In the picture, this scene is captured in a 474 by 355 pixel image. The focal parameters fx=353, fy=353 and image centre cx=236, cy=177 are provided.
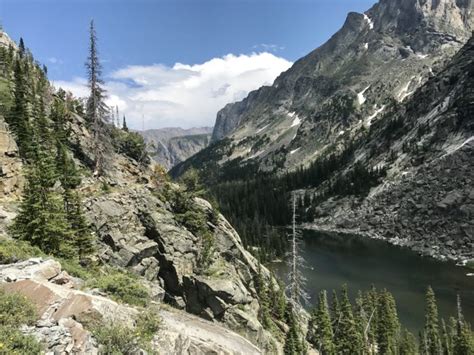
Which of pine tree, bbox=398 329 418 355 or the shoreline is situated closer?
pine tree, bbox=398 329 418 355

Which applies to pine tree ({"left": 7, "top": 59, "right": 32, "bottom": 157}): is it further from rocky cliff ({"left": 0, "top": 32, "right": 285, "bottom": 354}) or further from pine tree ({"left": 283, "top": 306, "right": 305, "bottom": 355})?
pine tree ({"left": 283, "top": 306, "right": 305, "bottom": 355})

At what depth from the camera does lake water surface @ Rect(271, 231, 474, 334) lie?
227 feet

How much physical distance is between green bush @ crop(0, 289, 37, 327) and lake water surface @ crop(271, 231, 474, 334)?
64.7m

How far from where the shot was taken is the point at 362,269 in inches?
3770

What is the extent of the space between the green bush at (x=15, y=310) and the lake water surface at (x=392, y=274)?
212 ft

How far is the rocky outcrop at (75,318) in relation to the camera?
1102cm

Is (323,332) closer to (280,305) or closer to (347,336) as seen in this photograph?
(347,336)

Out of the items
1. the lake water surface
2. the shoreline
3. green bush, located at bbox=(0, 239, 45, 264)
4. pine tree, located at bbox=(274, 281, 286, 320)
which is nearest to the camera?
green bush, located at bbox=(0, 239, 45, 264)

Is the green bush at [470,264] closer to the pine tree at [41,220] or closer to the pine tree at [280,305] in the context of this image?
the pine tree at [280,305]

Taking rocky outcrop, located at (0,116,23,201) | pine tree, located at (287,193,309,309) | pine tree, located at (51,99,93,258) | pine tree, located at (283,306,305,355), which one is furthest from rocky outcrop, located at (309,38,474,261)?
rocky outcrop, located at (0,116,23,201)

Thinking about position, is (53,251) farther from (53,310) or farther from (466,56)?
(466,56)

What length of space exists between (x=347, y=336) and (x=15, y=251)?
140 feet

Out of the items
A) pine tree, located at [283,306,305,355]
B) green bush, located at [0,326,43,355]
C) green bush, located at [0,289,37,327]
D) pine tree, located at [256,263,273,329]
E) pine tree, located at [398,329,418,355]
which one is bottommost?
pine tree, located at [398,329,418,355]

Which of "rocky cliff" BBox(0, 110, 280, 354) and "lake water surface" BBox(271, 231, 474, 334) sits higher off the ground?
"rocky cliff" BBox(0, 110, 280, 354)
